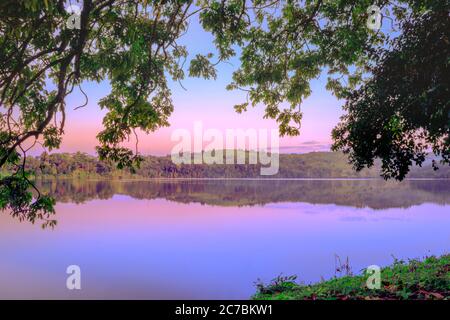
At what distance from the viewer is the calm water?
1945cm

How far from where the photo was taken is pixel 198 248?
89.0 ft

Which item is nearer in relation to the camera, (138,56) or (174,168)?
(138,56)

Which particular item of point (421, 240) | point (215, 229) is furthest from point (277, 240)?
point (421, 240)

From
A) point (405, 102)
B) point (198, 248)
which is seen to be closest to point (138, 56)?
point (405, 102)

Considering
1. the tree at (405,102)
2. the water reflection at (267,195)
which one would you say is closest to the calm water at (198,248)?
the tree at (405,102)

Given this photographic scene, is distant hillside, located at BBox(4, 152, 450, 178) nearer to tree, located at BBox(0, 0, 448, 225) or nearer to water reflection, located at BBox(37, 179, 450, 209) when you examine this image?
water reflection, located at BBox(37, 179, 450, 209)

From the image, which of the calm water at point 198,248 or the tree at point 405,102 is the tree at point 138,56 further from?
the calm water at point 198,248

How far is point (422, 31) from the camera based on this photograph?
27.4 feet

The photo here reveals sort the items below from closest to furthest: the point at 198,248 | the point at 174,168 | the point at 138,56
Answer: the point at 138,56
the point at 198,248
the point at 174,168

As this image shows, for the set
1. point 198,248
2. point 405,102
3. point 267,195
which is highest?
point 405,102

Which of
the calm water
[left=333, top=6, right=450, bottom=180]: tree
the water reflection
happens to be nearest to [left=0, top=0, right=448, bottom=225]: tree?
[left=333, top=6, right=450, bottom=180]: tree

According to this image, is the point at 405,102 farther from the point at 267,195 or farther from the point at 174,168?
Result: the point at 174,168
